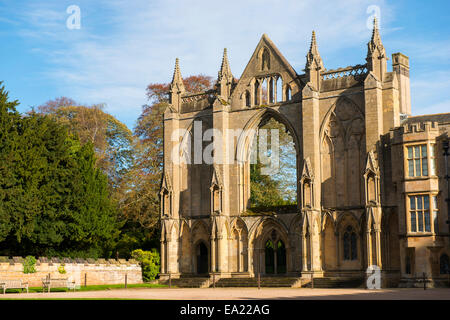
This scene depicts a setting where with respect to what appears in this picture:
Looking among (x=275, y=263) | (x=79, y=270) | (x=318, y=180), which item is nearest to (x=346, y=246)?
(x=318, y=180)

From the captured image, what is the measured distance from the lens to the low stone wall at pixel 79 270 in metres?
36.2

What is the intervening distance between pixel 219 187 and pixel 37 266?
39.6 feet

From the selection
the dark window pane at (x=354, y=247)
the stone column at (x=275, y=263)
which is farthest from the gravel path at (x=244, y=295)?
the stone column at (x=275, y=263)

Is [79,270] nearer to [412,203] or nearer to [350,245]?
[350,245]

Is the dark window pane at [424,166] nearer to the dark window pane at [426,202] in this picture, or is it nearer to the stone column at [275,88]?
the dark window pane at [426,202]

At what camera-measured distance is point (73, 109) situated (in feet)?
201

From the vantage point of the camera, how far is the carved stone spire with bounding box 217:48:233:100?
147ft

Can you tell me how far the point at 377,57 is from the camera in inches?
1529

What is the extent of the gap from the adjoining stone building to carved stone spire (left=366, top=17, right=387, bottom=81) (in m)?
0.06

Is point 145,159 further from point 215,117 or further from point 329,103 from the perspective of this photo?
point 329,103

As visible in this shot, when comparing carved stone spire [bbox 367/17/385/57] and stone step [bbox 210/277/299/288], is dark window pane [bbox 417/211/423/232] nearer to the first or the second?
stone step [bbox 210/277/299/288]

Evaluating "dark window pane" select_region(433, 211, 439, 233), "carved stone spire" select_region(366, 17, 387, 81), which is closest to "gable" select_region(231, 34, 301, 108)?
"carved stone spire" select_region(366, 17, 387, 81)

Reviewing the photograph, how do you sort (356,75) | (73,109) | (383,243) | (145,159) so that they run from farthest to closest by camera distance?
(73,109)
(145,159)
(356,75)
(383,243)
